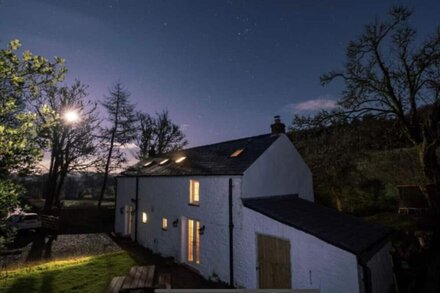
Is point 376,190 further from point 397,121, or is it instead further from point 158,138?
point 158,138

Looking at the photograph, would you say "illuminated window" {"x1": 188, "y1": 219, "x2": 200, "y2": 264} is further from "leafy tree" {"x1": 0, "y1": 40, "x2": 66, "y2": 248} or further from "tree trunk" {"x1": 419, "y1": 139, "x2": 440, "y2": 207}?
"tree trunk" {"x1": 419, "y1": 139, "x2": 440, "y2": 207}

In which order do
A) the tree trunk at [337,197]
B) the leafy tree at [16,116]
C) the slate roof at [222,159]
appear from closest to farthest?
the leafy tree at [16,116] < the slate roof at [222,159] < the tree trunk at [337,197]

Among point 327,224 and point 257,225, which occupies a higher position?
point 327,224

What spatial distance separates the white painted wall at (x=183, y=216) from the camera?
11.9 m

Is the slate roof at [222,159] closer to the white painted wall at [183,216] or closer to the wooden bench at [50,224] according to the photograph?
the white painted wall at [183,216]

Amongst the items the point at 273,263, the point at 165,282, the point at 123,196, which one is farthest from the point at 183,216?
the point at 123,196

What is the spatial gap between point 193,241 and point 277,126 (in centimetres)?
816

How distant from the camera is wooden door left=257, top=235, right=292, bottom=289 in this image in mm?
9094

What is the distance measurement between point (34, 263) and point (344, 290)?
17.2 metres

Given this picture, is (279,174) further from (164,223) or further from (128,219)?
(128,219)

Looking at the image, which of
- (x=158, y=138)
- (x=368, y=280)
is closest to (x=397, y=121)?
(x=368, y=280)

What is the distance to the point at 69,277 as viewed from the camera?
450 inches

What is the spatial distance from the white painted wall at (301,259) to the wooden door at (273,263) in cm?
22

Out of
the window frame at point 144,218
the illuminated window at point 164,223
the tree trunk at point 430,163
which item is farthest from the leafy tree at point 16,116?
the tree trunk at point 430,163
